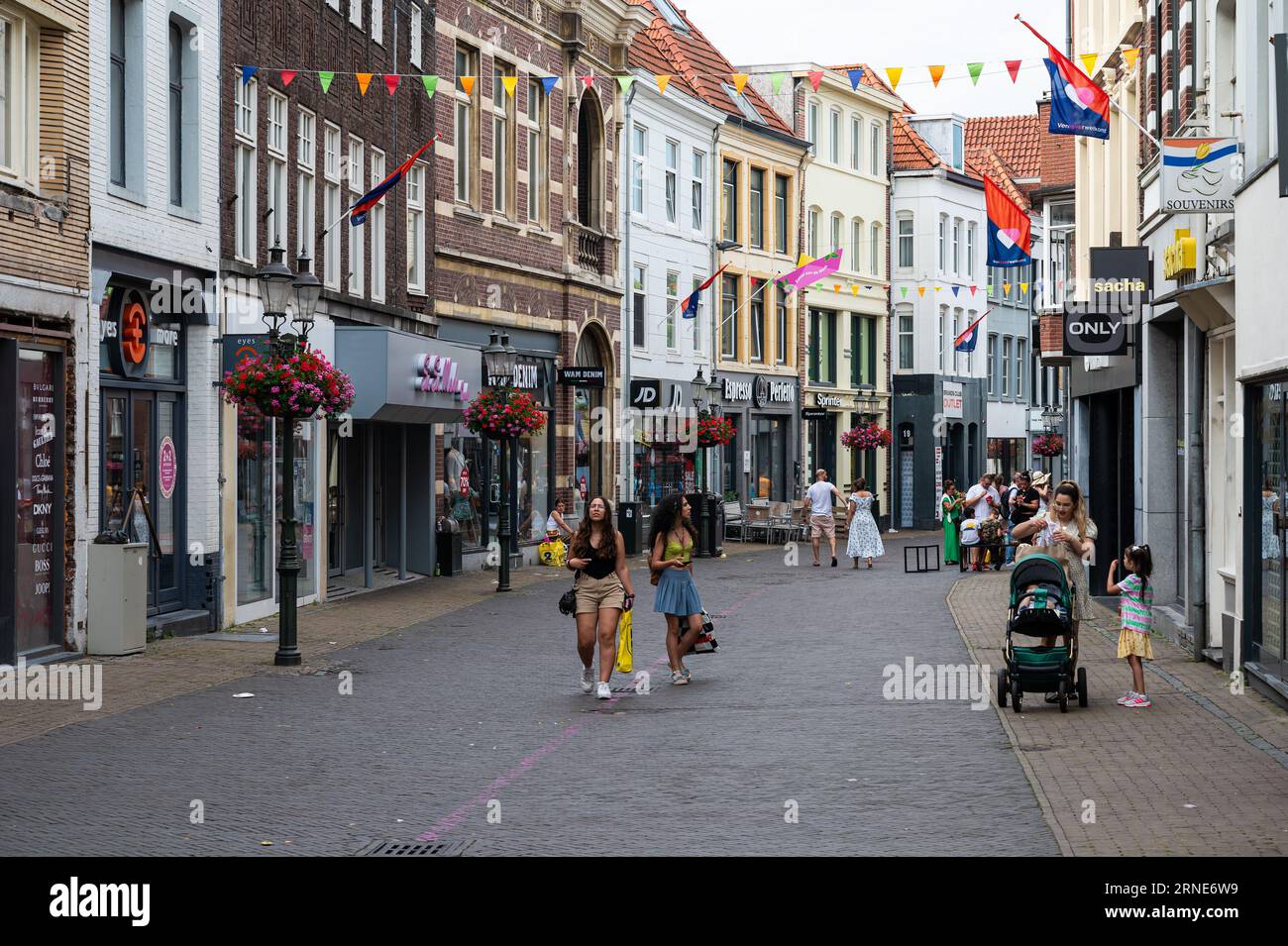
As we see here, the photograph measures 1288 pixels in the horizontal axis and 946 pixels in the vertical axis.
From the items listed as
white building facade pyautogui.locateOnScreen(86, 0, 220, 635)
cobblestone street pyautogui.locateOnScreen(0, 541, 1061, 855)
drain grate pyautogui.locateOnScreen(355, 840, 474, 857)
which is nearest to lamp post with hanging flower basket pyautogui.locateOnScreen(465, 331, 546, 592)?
white building facade pyautogui.locateOnScreen(86, 0, 220, 635)

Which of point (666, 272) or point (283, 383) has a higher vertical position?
point (666, 272)

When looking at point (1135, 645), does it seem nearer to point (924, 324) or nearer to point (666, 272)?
point (666, 272)

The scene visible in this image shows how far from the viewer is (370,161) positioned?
1049 inches

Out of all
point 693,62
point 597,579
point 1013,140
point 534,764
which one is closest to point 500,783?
point 534,764

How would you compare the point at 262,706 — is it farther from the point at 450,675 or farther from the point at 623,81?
the point at 623,81

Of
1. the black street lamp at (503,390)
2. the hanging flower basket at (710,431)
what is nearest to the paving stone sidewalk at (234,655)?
the black street lamp at (503,390)

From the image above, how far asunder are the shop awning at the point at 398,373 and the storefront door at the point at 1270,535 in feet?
39.8

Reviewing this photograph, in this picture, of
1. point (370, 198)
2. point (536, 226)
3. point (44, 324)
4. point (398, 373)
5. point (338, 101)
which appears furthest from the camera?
point (536, 226)

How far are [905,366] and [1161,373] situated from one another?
38213mm

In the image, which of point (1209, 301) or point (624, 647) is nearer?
point (624, 647)

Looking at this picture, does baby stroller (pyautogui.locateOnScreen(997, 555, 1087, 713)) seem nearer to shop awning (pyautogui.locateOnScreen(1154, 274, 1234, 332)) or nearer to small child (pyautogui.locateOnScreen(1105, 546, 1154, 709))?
small child (pyautogui.locateOnScreen(1105, 546, 1154, 709))

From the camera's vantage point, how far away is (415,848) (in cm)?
888

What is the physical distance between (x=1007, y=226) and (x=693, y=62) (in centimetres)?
2112

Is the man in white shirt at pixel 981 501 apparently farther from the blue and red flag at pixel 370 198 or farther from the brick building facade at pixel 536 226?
the blue and red flag at pixel 370 198
